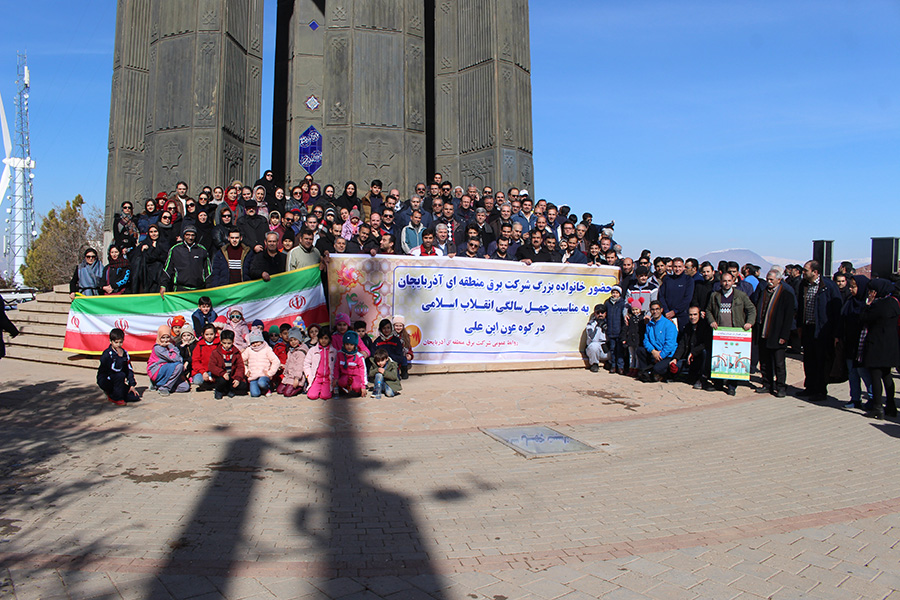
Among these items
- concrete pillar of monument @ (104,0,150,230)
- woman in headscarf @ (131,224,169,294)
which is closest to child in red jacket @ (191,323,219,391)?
woman in headscarf @ (131,224,169,294)

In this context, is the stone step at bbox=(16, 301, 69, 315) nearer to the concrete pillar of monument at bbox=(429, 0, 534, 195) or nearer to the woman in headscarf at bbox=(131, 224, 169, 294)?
the woman in headscarf at bbox=(131, 224, 169, 294)

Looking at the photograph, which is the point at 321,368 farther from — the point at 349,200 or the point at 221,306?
the point at 349,200

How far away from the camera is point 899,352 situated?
844 centimetres

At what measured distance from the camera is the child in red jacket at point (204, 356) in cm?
890

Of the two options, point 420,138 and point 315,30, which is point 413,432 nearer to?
point 420,138

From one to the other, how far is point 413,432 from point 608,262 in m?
6.55

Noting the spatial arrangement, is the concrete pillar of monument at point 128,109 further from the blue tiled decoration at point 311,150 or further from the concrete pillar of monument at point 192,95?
the blue tiled decoration at point 311,150

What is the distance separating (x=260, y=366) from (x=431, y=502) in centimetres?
462

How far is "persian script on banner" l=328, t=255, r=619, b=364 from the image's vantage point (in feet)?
33.2

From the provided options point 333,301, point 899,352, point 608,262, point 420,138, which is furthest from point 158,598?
point 420,138

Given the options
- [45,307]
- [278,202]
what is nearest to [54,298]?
[45,307]

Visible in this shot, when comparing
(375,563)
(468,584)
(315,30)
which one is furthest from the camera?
(315,30)

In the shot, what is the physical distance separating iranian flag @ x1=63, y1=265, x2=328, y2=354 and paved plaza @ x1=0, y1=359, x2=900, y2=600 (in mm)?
1805

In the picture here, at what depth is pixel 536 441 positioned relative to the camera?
683 cm
